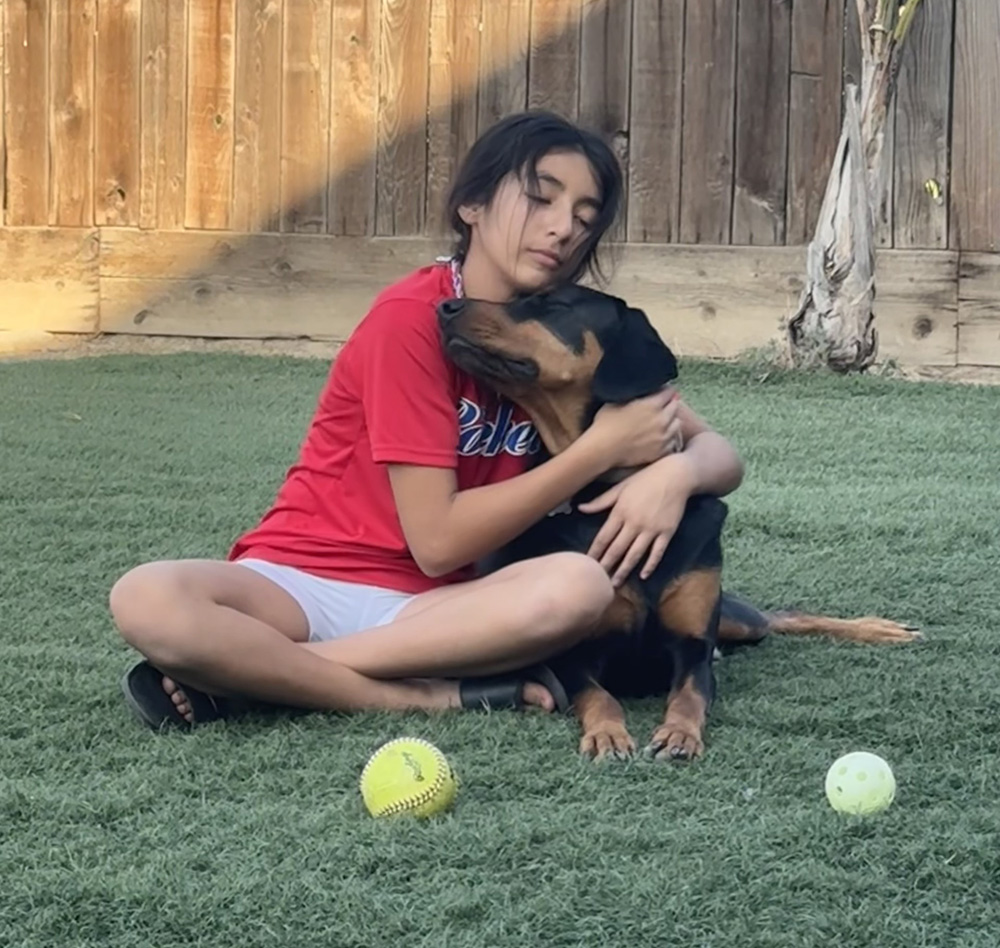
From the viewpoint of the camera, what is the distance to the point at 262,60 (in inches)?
304

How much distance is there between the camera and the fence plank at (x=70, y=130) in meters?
7.84

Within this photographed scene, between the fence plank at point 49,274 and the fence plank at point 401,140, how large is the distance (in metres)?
1.40

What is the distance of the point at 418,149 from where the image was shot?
7676mm

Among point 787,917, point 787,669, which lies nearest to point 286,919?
point 787,917

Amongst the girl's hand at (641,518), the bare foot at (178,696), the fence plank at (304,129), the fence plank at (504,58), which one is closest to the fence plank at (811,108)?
the fence plank at (504,58)

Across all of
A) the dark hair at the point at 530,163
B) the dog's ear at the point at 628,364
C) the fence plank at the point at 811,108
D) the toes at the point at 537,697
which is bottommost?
the toes at the point at 537,697

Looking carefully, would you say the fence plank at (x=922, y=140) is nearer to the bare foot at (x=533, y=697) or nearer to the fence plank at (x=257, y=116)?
the fence plank at (x=257, y=116)

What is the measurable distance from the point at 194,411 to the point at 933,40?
3.59 meters

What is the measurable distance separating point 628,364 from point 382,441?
496 millimetres

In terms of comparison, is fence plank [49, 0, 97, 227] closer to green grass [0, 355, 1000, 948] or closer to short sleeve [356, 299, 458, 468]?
green grass [0, 355, 1000, 948]

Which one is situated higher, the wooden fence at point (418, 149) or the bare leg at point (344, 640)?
the wooden fence at point (418, 149)

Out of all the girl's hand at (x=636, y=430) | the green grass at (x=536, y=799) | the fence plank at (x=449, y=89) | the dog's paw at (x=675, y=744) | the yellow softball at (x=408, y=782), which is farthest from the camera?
the fence plank at (x=449, y=89)

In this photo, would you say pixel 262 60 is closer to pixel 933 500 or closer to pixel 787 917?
pixel 933 500

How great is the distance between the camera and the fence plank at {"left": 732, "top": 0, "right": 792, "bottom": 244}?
736 centimetres
